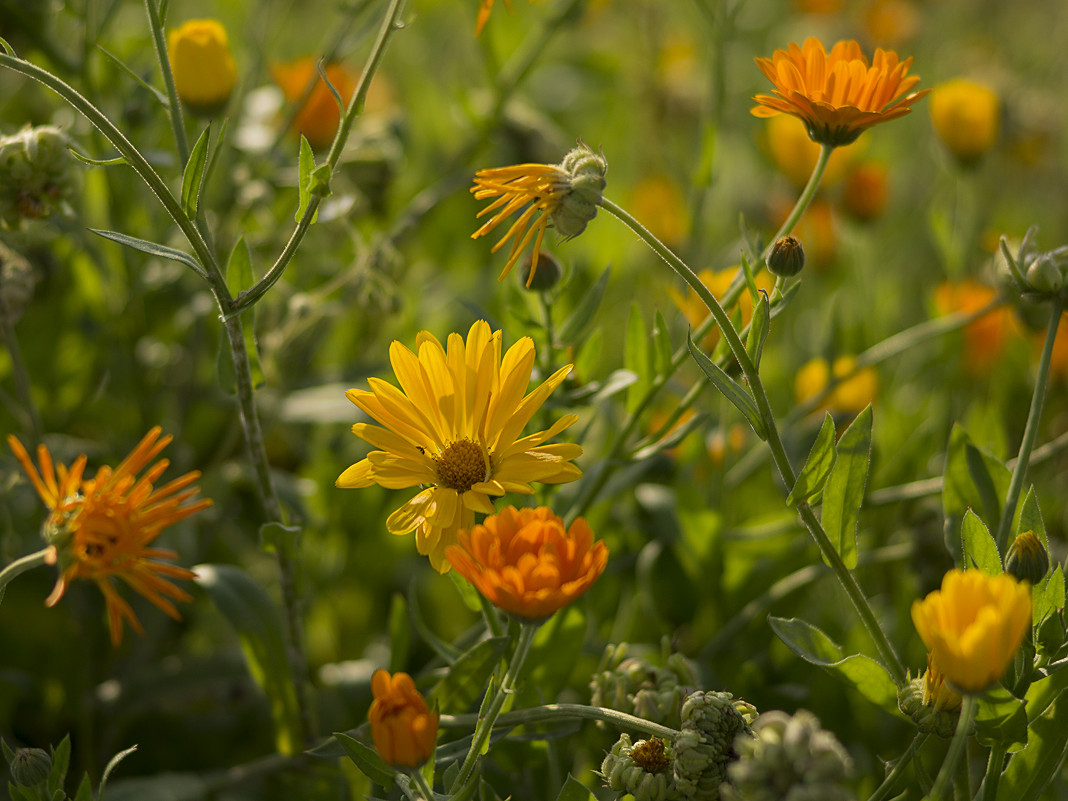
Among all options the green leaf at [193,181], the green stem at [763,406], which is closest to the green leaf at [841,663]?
the green stem at [763,406]

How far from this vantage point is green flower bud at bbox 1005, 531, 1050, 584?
1224mm

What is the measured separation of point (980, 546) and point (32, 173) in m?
1.40

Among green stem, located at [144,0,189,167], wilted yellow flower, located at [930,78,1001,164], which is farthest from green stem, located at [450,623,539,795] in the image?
wilted yellow flower, located at [930,78,1001,164]

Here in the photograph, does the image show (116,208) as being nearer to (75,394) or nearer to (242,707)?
(75,394)

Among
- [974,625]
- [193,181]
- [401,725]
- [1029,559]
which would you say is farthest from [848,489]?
[193,181]

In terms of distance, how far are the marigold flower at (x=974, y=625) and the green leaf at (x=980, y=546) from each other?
0.94 ft

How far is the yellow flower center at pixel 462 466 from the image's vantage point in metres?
1.29

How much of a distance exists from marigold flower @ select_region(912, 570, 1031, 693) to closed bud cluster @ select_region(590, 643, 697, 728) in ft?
1.36

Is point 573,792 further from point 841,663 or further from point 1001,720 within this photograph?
point 1001,720

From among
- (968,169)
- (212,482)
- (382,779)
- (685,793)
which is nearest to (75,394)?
(212,482)

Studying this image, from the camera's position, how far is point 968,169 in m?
2.48

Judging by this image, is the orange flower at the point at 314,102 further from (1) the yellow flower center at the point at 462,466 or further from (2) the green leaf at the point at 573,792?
(2) the green leaf at the point at 573,792

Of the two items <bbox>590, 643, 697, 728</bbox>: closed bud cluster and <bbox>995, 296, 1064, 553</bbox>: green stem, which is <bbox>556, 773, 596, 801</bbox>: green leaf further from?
<bbox>995, 296, 1064, 553</bbox>: green stem

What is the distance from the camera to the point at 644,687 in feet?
4.41
